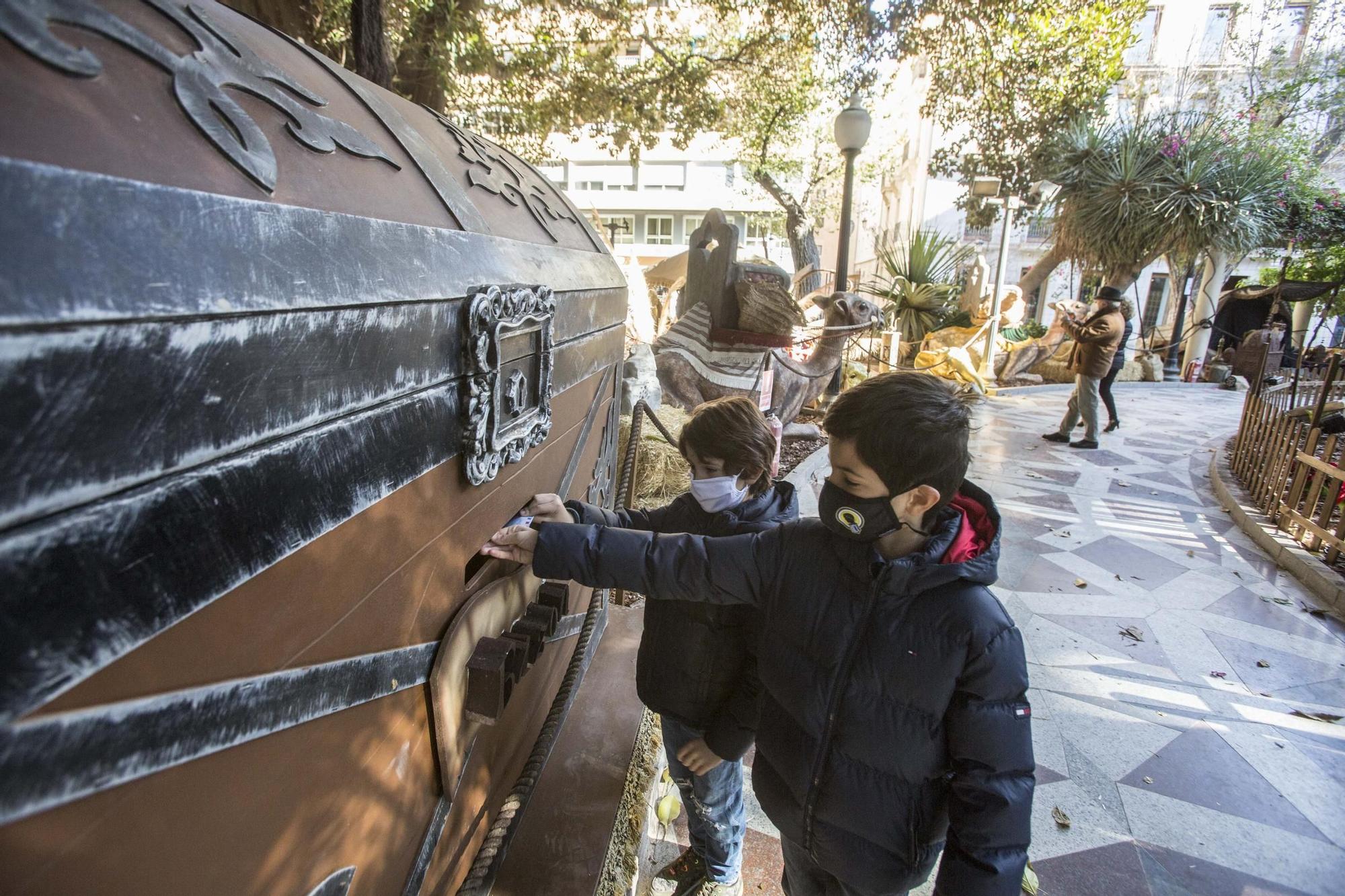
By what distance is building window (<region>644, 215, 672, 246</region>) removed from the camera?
35.4 m

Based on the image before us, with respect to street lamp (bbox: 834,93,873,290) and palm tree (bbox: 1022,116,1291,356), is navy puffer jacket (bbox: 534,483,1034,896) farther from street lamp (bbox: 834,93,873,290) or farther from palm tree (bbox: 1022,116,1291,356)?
palm tree (bbox: 1022,116,1291,356)

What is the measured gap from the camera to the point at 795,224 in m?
14.5

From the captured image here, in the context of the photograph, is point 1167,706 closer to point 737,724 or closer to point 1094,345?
point 737,724

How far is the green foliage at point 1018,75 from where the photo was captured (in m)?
6.95

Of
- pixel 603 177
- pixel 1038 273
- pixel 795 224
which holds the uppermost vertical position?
pixel 603 177

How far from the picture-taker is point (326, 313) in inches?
27.3

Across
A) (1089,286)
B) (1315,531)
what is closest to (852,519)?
(1315,531)

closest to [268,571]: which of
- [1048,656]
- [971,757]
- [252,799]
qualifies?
[252,799]

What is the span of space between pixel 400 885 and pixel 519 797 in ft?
1.01

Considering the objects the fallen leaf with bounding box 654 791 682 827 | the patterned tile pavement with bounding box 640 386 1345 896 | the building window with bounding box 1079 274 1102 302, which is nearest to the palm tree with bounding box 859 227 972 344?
the building window with bounding box 1079 274 1102 302

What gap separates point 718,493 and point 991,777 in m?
0.76

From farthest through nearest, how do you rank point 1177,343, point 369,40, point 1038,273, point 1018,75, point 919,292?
point 1177,343
point 1038,273
point 919,292
point 1018,75
point 369,40

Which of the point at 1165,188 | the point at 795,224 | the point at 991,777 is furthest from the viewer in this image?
the point at 795,224

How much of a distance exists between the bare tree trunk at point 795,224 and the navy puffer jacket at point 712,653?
469 inches
